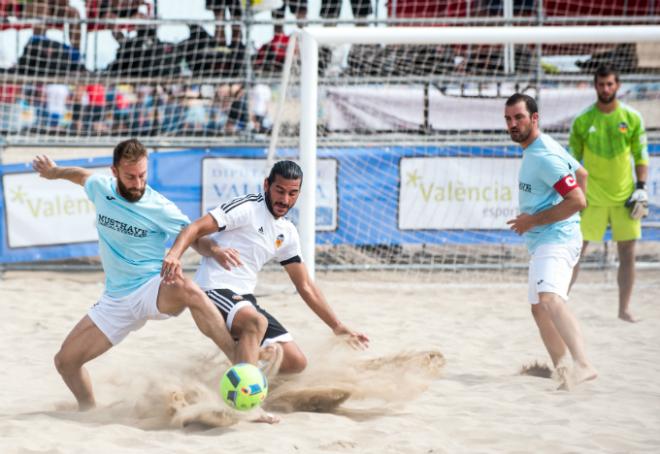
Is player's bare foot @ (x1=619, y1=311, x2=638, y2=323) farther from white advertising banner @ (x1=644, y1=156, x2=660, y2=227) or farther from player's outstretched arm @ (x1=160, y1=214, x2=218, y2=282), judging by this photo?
player's outstretched arm @ (x1=160, y1=214, x2=218, y2=282)

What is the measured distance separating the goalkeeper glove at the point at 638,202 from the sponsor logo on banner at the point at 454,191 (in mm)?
2465

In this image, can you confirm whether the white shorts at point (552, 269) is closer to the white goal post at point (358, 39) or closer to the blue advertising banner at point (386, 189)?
the white goal post at point (358, 39)

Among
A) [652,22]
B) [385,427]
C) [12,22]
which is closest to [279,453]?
[385,427]

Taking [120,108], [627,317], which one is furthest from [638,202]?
[120,108]

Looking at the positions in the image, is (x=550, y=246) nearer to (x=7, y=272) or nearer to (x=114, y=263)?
(x=114, y=263)

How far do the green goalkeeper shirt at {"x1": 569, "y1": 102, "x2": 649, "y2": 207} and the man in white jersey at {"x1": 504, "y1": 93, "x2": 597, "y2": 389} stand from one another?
184cm

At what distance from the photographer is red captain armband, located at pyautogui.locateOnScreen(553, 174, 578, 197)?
16.7 ft

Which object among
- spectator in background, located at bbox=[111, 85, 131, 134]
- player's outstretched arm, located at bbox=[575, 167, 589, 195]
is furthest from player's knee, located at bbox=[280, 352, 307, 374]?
spectator in background, located at bbox=[111, 85, 131, 134]

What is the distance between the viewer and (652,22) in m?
11.2

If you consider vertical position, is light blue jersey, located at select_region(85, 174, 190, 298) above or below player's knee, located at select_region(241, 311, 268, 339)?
above

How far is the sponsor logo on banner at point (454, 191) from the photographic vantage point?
9.63 meters

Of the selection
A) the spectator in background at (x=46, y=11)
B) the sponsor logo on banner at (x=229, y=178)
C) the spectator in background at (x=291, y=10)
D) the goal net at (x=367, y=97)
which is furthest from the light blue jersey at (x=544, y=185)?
the spectator in background at (x=46, y=11)

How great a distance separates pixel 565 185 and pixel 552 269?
20.1 inches

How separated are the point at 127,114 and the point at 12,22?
6.63 feet
